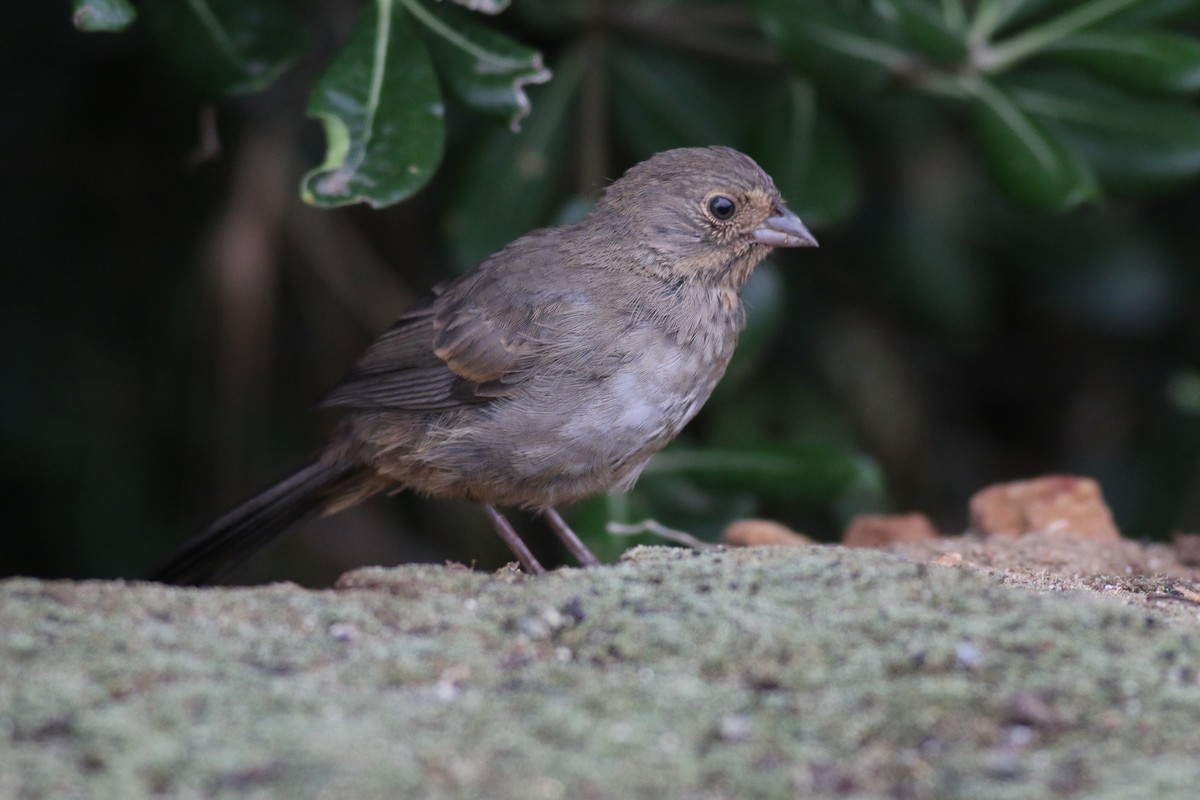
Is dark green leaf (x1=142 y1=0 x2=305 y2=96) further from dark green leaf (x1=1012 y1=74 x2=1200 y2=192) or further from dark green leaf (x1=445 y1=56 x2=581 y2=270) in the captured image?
dark green leaf (x1=1012 y1=74 x2=1200 y2=192)

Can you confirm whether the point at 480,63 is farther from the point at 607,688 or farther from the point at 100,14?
the point at 607,688

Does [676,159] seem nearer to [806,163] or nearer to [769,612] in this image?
[806,163]

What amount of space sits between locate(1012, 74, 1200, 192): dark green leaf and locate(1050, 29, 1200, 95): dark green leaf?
16 cm

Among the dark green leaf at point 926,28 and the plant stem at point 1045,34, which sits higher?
the dark green leaf at point 926,28

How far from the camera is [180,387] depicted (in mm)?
6414

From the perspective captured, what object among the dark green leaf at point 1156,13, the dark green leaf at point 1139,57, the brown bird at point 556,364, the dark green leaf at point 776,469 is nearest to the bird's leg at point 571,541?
the brown bird at point 556,364

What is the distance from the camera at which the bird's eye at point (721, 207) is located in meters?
4.46

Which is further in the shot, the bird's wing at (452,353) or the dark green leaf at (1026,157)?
the dark green leaf at (1026,157)

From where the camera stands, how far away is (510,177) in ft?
17.6

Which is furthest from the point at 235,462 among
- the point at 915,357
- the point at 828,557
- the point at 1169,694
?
the point at 1169,694

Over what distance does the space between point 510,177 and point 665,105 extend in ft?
2.34

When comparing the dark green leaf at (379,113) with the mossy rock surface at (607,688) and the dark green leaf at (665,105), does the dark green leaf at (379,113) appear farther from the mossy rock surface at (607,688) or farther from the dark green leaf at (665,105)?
the dark green leaf at (665,105)

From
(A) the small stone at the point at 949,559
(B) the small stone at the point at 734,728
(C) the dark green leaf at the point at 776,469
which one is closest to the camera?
(B) the small stone at the point at 734,728

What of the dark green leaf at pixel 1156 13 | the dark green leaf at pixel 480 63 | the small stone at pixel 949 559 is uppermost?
the dark green leaf at pixel 480 63
